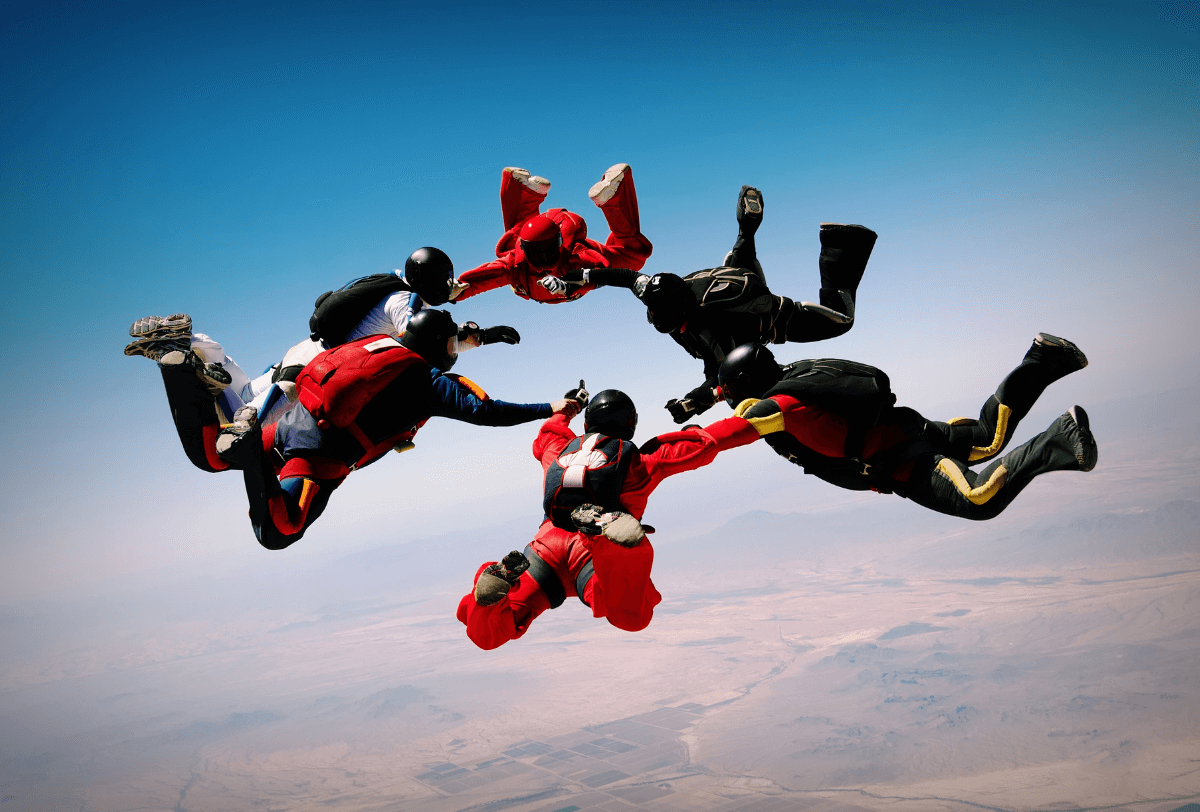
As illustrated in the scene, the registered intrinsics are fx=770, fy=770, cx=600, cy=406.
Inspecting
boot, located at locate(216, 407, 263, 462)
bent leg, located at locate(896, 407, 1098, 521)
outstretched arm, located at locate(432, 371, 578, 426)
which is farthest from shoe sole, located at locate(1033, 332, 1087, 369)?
boot, located at locate(216, 407, 263, 462)

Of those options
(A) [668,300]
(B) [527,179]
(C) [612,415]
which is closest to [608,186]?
(B) [527,179]

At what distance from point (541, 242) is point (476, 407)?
219 cm

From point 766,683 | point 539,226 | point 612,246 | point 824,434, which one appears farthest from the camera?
point 766,683

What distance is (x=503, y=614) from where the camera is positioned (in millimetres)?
6402

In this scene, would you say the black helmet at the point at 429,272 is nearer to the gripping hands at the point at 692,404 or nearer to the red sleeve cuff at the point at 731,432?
the gripping hands at the point at 692,404

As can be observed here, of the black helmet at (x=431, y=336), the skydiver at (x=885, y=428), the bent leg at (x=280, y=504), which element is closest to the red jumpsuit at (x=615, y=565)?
the skydiver at (x=885, y=428)

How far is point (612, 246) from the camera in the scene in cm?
870

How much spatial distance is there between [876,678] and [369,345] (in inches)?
6756

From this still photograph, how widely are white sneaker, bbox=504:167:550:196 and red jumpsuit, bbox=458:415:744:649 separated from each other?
3.64m

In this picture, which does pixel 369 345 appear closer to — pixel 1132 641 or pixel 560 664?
pixel 1132 641

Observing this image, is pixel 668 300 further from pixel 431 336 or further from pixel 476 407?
pixel 431 336

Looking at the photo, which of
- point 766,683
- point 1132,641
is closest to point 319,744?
point 766,683

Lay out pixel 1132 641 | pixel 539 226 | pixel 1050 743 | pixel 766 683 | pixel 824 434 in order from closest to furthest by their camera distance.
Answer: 1. pixel 824 434
2. pixel 539 226
3. pixel 1050 743
4. pixel 1132 641
5. pixel 766 683

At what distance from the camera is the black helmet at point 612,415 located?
6.55 m
